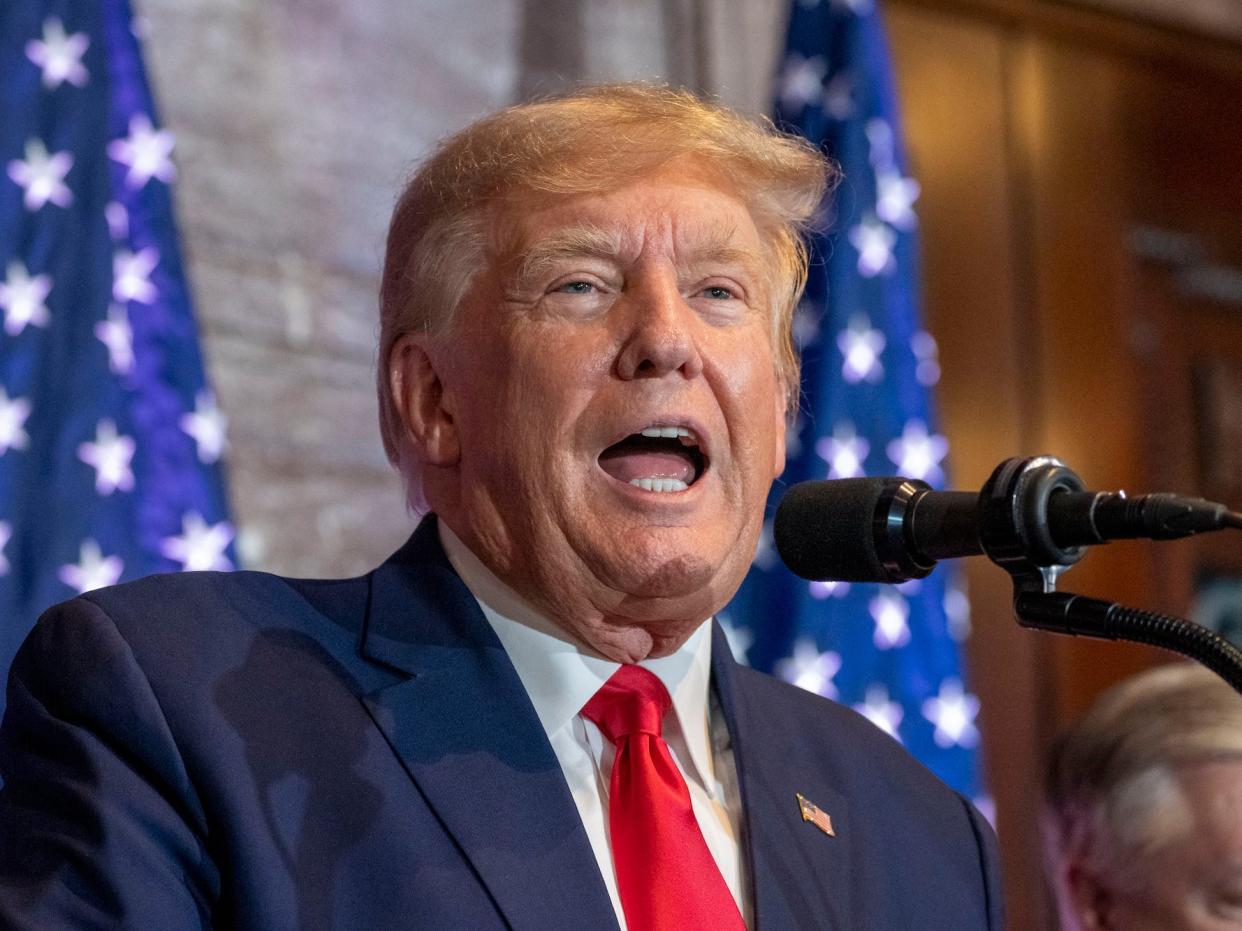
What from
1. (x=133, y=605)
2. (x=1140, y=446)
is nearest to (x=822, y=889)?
(x=133, y=605)

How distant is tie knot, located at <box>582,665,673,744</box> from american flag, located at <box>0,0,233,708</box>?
1.30 metres

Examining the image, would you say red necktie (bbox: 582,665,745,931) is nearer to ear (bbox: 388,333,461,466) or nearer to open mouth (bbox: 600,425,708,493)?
open mouth (bbox: 600,425,708,493)

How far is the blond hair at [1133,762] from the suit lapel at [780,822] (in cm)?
55

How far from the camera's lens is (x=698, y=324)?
6.09 feet

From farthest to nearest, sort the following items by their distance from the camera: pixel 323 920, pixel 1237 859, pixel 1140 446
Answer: pixel 1140 446 → pixel 1237 859 → pixel 323 920

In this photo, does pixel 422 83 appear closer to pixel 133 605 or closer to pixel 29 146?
pixel 29 146

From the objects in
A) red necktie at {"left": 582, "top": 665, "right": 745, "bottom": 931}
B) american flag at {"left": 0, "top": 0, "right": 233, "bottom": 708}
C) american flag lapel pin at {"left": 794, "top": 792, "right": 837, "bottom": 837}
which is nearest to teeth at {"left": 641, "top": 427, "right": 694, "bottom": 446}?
red necktie at {"left": 582, "top": 665, "right": 745, "bottom": 931}

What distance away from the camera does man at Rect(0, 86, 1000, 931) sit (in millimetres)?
1547

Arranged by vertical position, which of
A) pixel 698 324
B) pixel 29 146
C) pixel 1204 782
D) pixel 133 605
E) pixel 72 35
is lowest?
pixel 1204 782

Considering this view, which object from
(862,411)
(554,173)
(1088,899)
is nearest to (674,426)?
(554,173)

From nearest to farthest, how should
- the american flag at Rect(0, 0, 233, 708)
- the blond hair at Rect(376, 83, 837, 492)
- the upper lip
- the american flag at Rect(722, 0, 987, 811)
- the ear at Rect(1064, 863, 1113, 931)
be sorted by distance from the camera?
the upper lip < the blond hair at Rect(376, 83, 837, 492) < the ear at Rect(1064, 863, 1113, 931) < the american flag at Rect(0, 0, 233, 708) < the american flag at Rect(722, 0, 987, 811)

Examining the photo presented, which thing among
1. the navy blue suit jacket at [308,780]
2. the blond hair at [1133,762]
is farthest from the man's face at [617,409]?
the blond hair at [1133,762]

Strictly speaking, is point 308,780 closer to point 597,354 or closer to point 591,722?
point 591,722

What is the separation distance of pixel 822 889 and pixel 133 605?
0.87 metres
